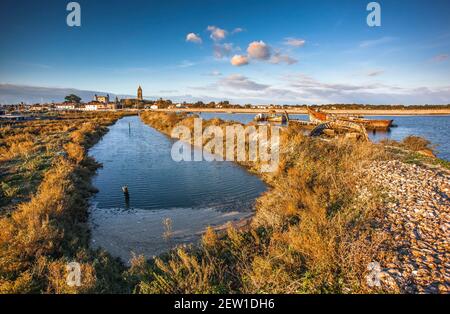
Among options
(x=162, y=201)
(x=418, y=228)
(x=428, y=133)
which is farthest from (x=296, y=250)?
(x=428, y=133)

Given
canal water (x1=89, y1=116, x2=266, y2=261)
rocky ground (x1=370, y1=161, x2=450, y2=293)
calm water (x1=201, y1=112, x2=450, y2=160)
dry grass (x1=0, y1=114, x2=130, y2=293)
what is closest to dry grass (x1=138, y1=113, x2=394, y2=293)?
rocky ground (x1=370, y1=161, x2=450, y2=293)

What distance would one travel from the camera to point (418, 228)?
6.44 m

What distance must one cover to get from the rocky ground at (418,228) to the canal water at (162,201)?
244 inches

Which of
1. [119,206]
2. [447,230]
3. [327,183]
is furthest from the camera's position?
[119,206]

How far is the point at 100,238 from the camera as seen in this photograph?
31.4 feet

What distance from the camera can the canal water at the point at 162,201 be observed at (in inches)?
378

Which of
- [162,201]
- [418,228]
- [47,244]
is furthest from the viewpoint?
[162,201]

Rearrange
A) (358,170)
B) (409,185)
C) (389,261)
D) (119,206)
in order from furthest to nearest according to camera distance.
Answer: (119,206)
(358,170)
(409,185)
(389,261)

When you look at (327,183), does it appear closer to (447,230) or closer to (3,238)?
(447,230)

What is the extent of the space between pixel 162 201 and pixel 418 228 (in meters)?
10.8

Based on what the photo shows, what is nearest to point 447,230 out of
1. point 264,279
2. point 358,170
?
point 264,279

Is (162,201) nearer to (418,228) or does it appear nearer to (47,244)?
(47,244)

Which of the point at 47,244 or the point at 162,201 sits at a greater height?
the point at 47,244
